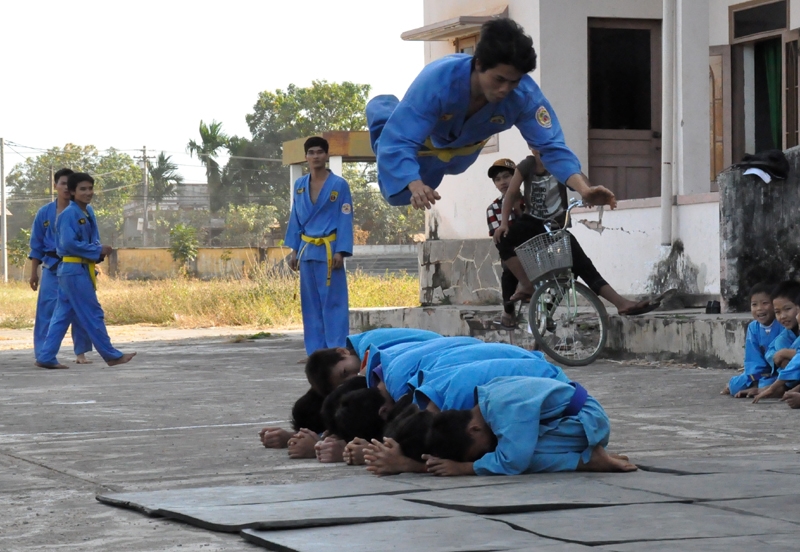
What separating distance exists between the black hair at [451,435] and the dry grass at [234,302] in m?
14.5

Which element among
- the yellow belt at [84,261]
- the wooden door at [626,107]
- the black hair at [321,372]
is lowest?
the black hair at [321,372]

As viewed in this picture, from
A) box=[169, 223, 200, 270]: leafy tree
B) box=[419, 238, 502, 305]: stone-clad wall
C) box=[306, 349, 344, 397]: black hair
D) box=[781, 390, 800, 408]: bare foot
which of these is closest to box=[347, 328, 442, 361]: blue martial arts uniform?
box=[306, 349, 344, 397]: black hair

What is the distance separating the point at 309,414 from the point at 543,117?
1.79 m

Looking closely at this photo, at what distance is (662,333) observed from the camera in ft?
32.4

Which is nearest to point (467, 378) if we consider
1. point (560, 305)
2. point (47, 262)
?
point (560, 305)

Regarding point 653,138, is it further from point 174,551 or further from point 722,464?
point 174,551

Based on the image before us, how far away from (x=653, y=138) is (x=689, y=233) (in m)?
2.89

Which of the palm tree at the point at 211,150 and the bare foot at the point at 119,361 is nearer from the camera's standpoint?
the bare foot at the point at 119,361

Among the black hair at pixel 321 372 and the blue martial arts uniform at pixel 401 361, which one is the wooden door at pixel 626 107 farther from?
the blue martial arts uniform at pixel 401 361

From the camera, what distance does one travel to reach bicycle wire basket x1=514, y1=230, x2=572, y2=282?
31.7 ft

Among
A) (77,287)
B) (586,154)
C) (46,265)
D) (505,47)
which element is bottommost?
(77,287)

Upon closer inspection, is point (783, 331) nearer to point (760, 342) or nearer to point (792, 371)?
point (760, 342)

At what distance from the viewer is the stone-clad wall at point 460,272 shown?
13.7 metres

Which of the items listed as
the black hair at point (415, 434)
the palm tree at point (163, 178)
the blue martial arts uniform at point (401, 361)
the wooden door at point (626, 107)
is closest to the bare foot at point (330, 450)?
the blue martial arts uniform at point (401, 361)
